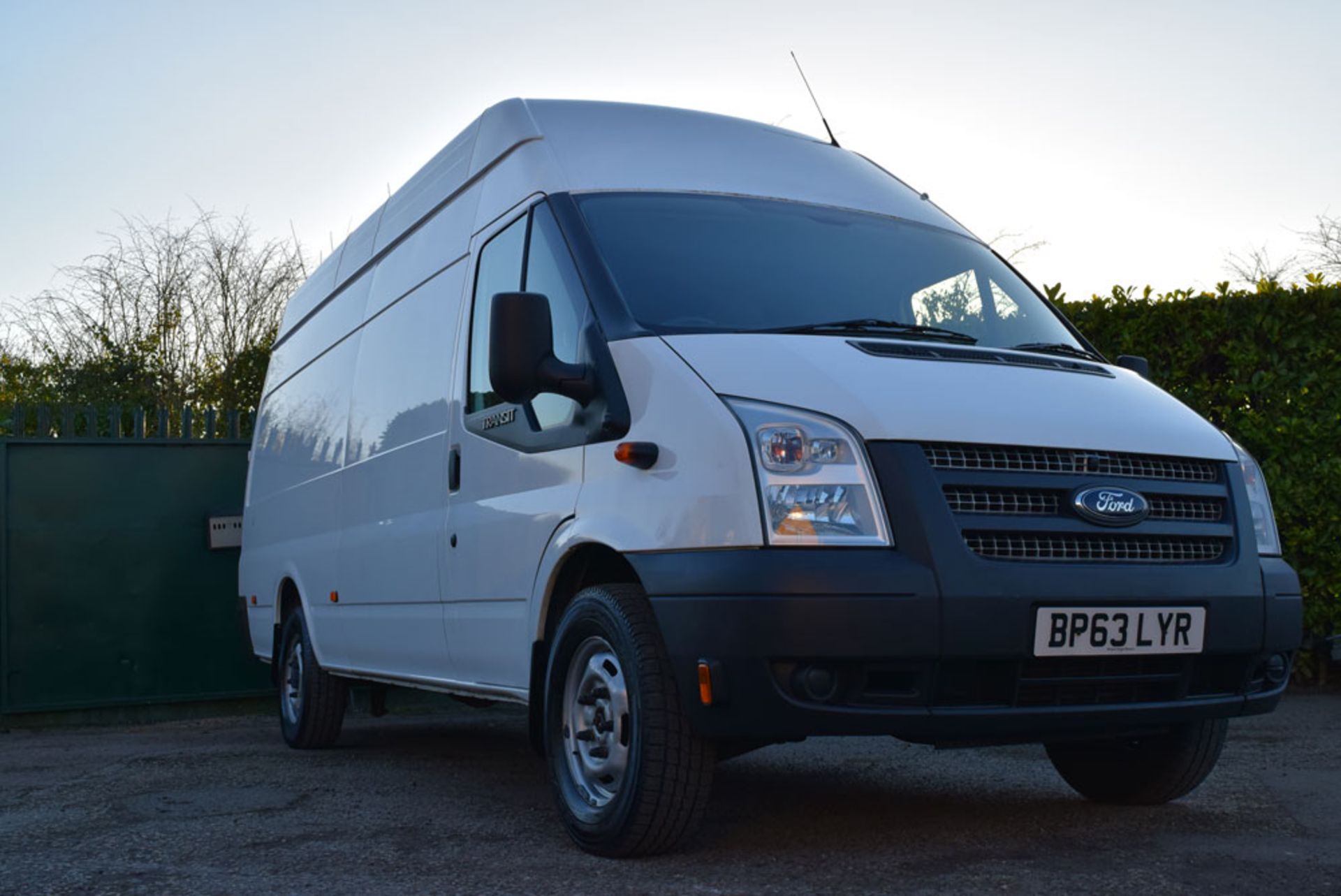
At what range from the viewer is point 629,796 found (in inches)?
153

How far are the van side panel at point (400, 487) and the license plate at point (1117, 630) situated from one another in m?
2.56

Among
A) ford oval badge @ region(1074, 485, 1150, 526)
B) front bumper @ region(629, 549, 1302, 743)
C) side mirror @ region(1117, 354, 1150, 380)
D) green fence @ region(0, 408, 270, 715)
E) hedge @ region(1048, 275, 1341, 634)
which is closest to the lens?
front bumper @ region(629, 549, 1302, 743)

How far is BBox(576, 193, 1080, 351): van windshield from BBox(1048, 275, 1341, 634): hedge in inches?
136

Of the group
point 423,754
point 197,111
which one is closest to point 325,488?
point 423,754

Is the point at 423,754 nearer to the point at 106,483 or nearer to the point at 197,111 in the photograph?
the point at 106,483

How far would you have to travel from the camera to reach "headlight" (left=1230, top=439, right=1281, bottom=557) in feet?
14.4

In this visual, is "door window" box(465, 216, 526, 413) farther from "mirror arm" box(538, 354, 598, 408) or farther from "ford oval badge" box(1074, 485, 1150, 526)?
"ford oval badge" box(1074, 485, 1150, 526)

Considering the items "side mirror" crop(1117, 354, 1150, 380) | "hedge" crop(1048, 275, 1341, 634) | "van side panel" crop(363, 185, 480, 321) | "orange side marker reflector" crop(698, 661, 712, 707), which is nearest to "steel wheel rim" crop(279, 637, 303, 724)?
"van side panel" crop(363, 185, 480, 321)

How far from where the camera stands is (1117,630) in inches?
151

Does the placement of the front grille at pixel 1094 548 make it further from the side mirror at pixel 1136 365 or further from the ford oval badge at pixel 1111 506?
the side mirror at pixel 1136 365

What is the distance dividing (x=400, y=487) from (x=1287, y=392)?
519 cm

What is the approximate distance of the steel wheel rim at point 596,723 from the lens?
4027 mm

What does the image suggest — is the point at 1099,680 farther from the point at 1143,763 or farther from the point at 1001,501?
the point at 1143,763

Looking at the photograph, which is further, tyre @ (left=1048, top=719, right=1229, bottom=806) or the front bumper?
tyre @ (left=1048, top=719, right=1229, bottom=806)
